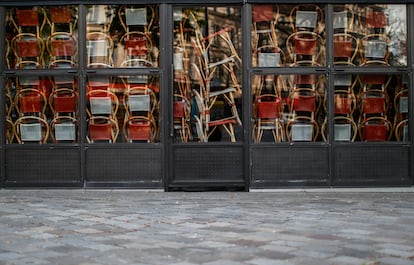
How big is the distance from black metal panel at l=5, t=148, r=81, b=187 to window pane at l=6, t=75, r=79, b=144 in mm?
224

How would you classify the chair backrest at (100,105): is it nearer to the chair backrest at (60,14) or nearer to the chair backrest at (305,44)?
the chair backrest at (60,14)

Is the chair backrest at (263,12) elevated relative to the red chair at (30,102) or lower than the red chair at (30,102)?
elevated

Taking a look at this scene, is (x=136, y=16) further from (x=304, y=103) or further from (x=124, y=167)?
(x=304, y=103)

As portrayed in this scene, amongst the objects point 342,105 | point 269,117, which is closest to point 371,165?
point 342,105

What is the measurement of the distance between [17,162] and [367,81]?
6.85 m

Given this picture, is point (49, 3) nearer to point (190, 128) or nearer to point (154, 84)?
point (154, 84)

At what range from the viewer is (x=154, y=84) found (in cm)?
1147

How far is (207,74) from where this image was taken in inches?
452

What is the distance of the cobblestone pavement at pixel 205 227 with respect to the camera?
604 centimetres

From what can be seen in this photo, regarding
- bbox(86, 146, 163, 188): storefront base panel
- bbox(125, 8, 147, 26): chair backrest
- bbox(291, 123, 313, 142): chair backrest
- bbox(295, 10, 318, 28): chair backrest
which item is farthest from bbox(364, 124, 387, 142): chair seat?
bbox(125, 8, 147, 26): chair backrest

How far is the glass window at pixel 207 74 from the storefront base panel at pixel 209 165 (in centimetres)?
23

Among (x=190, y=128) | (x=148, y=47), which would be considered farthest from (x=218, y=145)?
(x=148, y=47)

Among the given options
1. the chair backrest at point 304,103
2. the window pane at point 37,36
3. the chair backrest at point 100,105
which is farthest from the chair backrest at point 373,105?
the window pane at point 37,36

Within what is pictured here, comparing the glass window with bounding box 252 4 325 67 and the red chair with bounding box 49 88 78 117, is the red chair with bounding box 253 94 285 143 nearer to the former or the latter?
the glass window with bounding box 252 4 325 67
